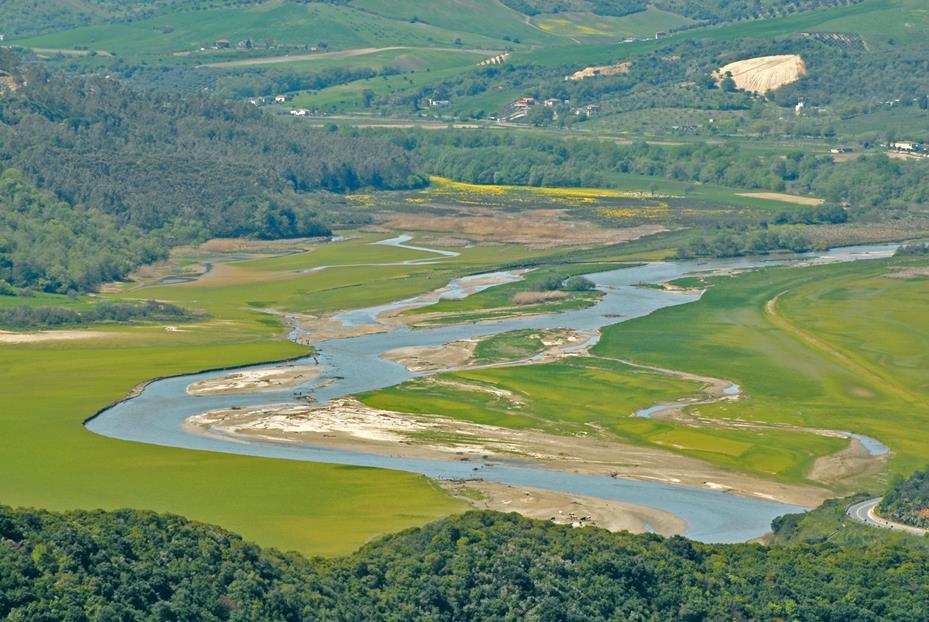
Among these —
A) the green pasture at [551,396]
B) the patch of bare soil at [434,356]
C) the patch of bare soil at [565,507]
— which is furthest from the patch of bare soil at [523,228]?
the patch of bare soil at [565,507]

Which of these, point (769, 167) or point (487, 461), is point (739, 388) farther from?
point (769, 167)

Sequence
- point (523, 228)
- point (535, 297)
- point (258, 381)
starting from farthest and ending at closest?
point (523, 228), point (535, 297), point (258, 381)

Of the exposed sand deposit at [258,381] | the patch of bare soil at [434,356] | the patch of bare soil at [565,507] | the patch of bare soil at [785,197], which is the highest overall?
the patch of bare soil at [565,507]

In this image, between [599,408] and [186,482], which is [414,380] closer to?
[599,408]

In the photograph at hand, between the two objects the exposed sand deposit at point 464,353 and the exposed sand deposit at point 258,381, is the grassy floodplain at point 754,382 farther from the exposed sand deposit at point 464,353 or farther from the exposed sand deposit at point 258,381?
the exposed sand deposit at point 258,381

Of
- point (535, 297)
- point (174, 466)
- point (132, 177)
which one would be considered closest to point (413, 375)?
point (174, 466)

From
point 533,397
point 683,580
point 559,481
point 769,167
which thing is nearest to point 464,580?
point 683,580
